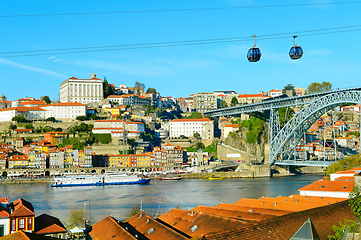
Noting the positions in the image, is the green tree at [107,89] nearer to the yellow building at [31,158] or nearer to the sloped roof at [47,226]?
the yellow building at [31,158]

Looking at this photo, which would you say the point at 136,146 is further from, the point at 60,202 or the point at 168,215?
the point at 168,215

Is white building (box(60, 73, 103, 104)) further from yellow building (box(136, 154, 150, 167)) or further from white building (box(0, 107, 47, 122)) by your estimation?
yellow building (box(136, 154, 150, 167))

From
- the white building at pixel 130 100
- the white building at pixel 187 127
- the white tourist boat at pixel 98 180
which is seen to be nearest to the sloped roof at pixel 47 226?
the white tourist boat at pixel 98 180

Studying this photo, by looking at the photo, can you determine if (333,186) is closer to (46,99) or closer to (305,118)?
(305,118)

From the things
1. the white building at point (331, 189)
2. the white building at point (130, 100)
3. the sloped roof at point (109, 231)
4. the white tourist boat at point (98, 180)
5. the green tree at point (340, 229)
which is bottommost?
the white tourist boat at point (98, 180)

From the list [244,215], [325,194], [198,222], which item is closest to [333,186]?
[325,194]

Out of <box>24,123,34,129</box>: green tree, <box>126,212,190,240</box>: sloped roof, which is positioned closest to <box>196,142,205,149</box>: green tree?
<box>24,123,34,129</box>: green tree

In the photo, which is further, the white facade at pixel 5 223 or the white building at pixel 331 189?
the white building at pixel 331 189

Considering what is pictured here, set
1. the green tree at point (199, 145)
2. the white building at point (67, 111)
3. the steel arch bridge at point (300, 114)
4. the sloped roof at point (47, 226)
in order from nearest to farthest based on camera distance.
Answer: the sloped roof at point (47, 226)
the steel arch bridge at point (300, 114)
the green tree at point (199, 145)
the white building at point (67, 111)
